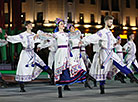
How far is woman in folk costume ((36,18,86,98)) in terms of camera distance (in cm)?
909

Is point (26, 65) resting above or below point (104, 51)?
below

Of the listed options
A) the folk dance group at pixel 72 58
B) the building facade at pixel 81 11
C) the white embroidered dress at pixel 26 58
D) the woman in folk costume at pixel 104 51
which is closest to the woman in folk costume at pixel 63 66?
the folk dance group at pixel 72 58

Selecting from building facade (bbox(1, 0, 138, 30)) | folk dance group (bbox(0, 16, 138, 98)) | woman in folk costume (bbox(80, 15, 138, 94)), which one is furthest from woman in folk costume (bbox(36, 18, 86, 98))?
building facade (bbox(1, 0, 138, 30))

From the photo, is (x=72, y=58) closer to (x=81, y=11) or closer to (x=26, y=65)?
(x=26, y=65)

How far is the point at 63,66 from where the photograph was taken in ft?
30.1

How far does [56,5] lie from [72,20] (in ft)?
9.20

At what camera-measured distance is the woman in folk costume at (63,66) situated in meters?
9.09

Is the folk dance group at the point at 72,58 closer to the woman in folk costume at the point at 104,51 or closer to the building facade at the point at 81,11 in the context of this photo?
the woman in folk costume at the point at 104,51

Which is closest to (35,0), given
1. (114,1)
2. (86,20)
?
(86,20)

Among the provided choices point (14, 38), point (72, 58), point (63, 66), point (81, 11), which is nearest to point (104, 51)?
point (72, 58)

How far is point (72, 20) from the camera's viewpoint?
48.0 meters

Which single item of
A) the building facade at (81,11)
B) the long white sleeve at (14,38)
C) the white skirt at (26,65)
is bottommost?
the white skirt at (26,65)

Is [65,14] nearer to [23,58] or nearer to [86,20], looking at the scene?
[86,20]

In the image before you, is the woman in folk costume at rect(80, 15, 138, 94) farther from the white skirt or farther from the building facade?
the building facade
